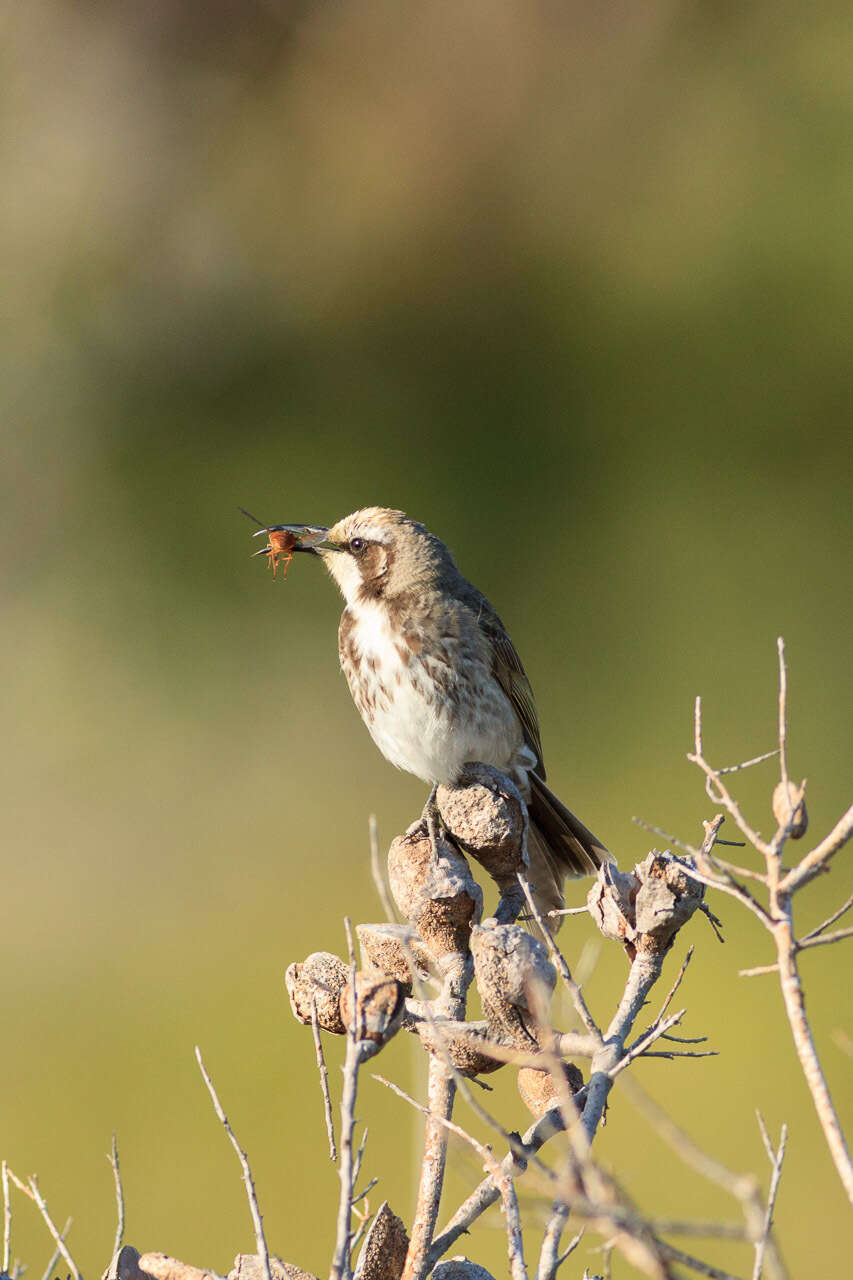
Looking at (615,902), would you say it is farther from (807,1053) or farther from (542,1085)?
(807,1053)

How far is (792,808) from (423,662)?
38.9 inches

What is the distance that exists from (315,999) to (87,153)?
412 centimetres

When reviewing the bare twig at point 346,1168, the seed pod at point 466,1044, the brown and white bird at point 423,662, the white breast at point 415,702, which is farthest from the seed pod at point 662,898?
the white breast at point 415,702

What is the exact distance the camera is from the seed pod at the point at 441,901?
1.01 meters

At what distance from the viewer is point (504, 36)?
4.40 m

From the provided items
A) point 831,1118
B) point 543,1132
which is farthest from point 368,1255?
point 831,1118

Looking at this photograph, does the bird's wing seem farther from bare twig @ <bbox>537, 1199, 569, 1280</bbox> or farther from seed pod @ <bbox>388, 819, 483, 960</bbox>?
bare twig @ <bbox>537, 1199, 569, 1280</bbox>

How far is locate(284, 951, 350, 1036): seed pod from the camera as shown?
3.01 ft

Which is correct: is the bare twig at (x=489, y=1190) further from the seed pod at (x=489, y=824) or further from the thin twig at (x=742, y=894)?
the seed pod at (x=489, y=824)

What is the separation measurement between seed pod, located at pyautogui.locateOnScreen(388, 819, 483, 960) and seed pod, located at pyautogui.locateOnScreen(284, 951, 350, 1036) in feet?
0.35

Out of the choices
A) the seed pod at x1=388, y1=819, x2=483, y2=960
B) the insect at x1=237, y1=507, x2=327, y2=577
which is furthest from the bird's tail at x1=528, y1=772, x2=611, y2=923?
the seed pod at x1=388, y1=819, x2=483, y2=960

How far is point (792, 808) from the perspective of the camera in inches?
30.4

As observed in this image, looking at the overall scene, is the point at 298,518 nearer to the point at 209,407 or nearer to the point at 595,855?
the point at 209,407

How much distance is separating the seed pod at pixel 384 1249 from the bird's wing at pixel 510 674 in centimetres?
102
